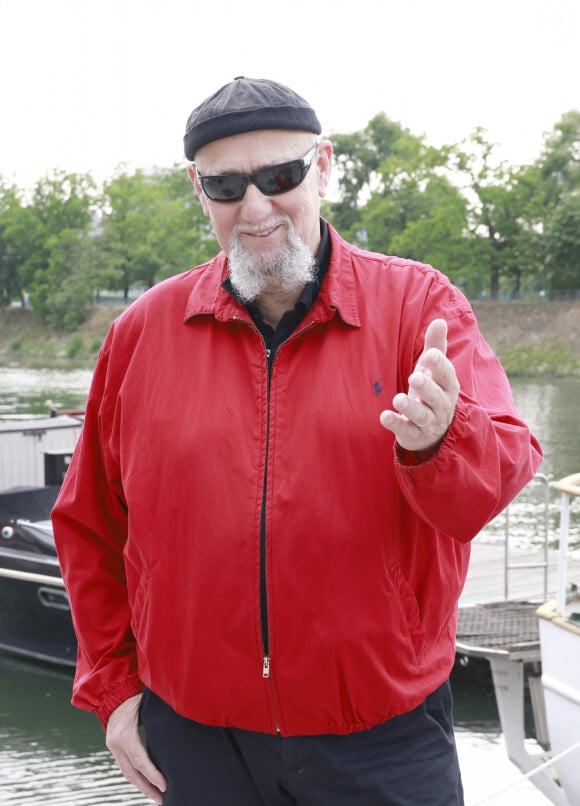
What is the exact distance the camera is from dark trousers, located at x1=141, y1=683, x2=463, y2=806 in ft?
6.87

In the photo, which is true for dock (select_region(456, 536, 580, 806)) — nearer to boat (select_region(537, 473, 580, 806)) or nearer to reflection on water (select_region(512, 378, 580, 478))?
boat (select_region(537, 473, 580, 806))

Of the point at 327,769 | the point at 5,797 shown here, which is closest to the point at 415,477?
the point at 327,769

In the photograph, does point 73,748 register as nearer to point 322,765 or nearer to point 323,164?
point 322,765

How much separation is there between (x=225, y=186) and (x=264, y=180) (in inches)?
3.0

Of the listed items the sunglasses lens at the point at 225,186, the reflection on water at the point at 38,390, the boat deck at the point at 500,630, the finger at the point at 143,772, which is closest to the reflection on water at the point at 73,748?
the boat deck at the point at 500,630

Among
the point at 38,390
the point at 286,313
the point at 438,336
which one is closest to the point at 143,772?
the point at 286,313

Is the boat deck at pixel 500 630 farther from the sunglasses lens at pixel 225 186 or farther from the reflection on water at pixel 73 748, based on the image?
the sunglasses lens at pixel 225 186

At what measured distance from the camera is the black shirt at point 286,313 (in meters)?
2.16

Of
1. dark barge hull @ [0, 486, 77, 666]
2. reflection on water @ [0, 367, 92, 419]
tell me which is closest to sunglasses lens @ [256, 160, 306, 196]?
dark barge hull @ [0, 486, 77, 666]

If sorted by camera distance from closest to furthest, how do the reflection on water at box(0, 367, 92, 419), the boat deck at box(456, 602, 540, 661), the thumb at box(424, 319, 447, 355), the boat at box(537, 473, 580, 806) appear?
the thumb at box(424, 319, 447, 355) → the boat at box(537, 473, 580, 806) → the boat deck at box(456, 602, 540, 661) → the reflection on water at box(0, 367, 92, 419)

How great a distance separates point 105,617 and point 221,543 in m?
0.44

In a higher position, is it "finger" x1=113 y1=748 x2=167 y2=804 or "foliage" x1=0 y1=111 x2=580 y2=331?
"foliage" x1=0 y1=111 x2=580 y2=331

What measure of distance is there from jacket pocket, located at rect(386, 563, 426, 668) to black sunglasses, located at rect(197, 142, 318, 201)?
74cm

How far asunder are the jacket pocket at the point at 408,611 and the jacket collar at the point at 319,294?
0.46 meters
